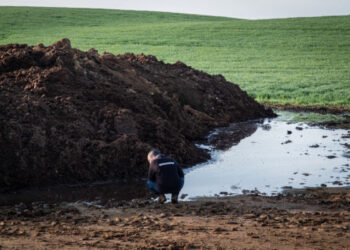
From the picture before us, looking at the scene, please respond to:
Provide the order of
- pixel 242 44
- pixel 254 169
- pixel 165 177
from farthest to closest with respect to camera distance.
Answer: pixel 242 44
pixel 254 169
pixel 165 177

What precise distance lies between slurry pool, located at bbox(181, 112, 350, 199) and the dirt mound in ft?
3.35

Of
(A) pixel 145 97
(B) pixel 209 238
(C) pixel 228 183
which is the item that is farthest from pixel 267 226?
(A) pixel 145 97

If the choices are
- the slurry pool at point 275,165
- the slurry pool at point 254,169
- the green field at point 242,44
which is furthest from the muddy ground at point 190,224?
the green field at point 242,44

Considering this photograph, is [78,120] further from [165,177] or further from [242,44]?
[242,44]

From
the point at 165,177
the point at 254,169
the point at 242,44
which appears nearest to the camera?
the point at 165,177

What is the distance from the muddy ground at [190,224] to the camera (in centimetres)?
594

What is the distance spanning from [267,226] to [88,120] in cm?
628

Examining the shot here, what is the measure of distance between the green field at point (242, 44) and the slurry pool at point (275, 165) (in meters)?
8.89

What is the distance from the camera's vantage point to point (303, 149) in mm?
12992

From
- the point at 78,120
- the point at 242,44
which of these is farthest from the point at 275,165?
the point at 242,44

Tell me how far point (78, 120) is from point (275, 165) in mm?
4980

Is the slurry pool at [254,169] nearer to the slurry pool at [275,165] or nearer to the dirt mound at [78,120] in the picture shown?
the slurry pool at [275,165]

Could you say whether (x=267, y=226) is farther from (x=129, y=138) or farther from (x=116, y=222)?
(x=129, y=138)

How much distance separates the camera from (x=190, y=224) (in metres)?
6.85
